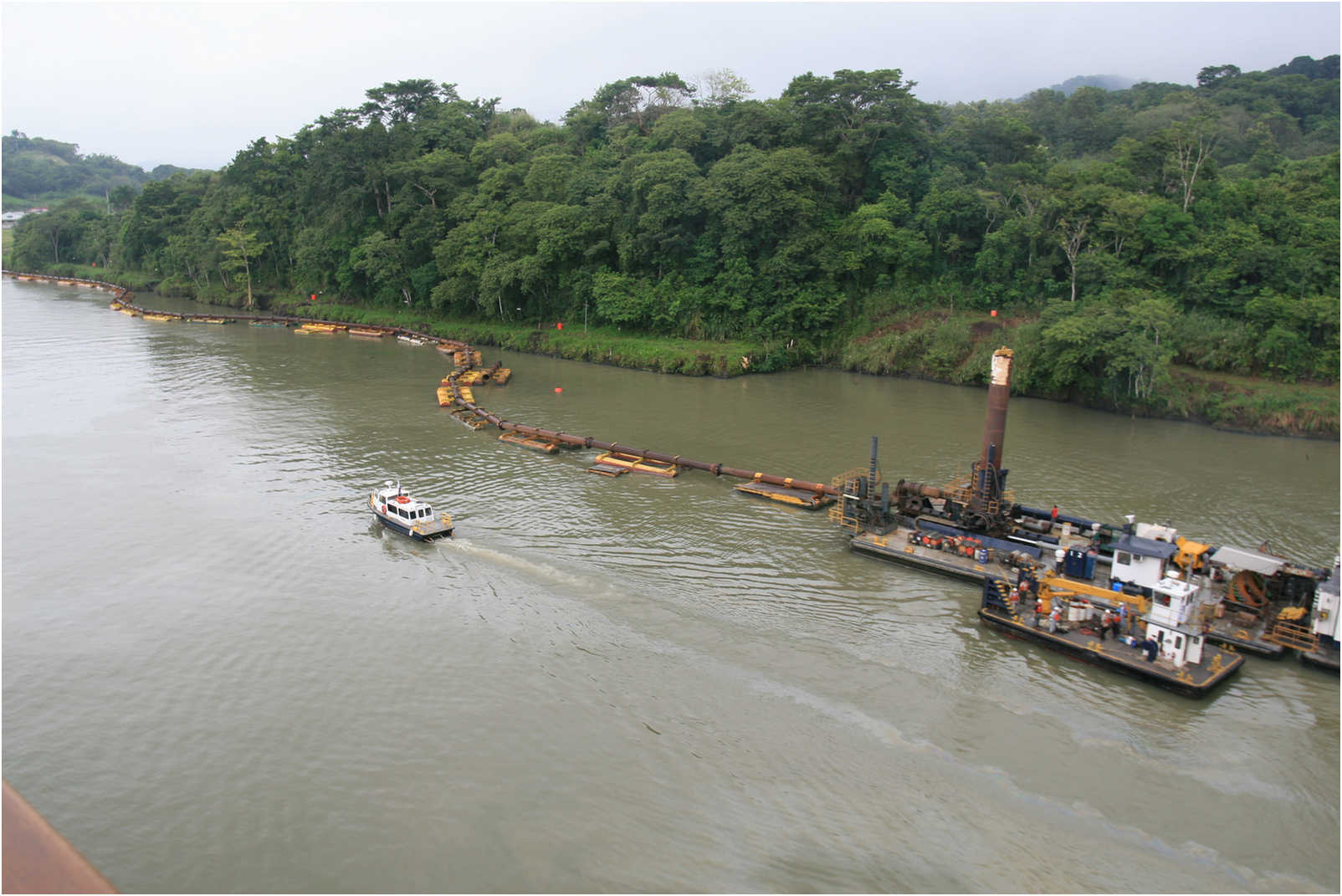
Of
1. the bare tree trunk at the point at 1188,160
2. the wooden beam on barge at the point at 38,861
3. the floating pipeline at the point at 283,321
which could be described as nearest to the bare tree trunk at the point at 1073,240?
the bare tree trunk at the point at 1188,160

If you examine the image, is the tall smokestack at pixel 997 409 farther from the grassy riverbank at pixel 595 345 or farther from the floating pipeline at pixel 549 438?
the grassy riverbank at pixel 595 345

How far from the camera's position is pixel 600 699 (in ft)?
54.0

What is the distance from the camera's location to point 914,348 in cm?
4409

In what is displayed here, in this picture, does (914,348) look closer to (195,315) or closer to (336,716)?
(336,716)

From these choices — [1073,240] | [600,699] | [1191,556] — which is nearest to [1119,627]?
[1191,556]

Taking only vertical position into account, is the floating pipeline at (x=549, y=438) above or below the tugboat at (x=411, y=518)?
above

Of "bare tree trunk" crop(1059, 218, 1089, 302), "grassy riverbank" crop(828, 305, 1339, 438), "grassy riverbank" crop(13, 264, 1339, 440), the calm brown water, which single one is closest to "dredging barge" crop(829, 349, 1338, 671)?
the calm brown water

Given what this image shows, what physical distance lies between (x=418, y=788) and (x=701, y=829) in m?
4.71

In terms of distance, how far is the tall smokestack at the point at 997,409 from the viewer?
76.1 ft

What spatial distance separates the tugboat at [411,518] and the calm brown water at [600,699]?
0.55 metres

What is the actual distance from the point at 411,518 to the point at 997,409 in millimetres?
16508

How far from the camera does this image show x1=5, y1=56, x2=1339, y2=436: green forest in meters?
36.2

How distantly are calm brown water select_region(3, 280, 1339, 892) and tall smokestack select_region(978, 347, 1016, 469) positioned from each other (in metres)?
4.27

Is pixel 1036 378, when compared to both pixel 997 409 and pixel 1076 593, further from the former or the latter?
pixel 1076 593
